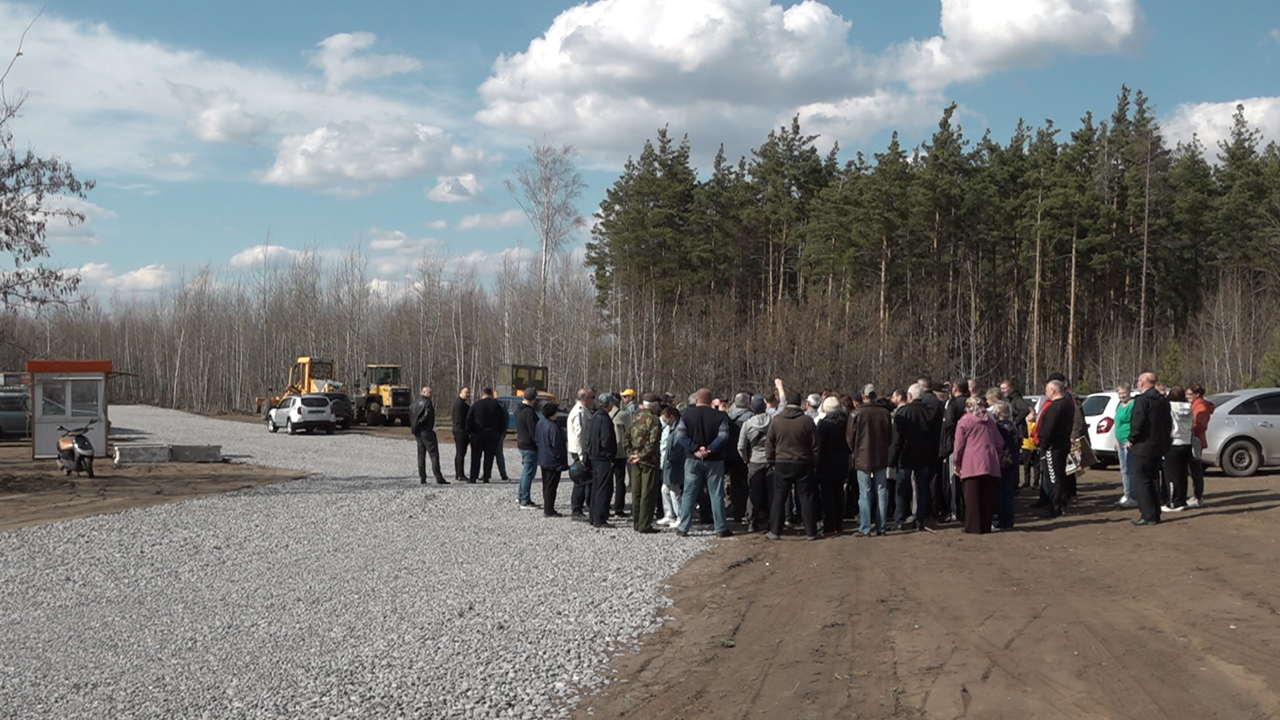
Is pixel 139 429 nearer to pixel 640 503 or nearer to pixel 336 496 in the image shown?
pixel 336 496

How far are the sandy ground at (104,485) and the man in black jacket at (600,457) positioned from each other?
24.6 ft

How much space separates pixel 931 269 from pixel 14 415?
37498mm

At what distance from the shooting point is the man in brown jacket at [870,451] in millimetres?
12070

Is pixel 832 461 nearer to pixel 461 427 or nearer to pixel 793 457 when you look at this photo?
pixel 793 457

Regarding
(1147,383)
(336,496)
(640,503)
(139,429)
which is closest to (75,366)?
(336,496)

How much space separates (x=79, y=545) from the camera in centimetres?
1187

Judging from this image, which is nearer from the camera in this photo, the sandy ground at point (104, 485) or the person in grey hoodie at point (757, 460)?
the person in grey hoodie at point (757, 460)

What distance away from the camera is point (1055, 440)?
513 inches

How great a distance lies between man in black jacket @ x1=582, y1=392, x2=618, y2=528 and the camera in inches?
510

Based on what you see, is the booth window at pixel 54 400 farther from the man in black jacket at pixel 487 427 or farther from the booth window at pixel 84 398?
the man in black jacket at pixel 487 427

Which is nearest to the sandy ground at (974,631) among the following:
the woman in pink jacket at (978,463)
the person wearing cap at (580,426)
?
the woman in pink jacket at (978,463)

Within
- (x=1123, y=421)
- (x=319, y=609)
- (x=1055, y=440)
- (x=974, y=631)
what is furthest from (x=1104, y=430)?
(x=319, y=609)

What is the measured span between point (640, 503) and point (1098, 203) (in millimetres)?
→ 40903

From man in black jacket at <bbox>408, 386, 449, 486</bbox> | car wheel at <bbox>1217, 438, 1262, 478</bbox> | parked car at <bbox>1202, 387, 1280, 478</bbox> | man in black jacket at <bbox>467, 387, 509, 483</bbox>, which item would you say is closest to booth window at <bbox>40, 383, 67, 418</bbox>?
man in black jacket at <bbox>408, 386, 449, 486</bbox>
